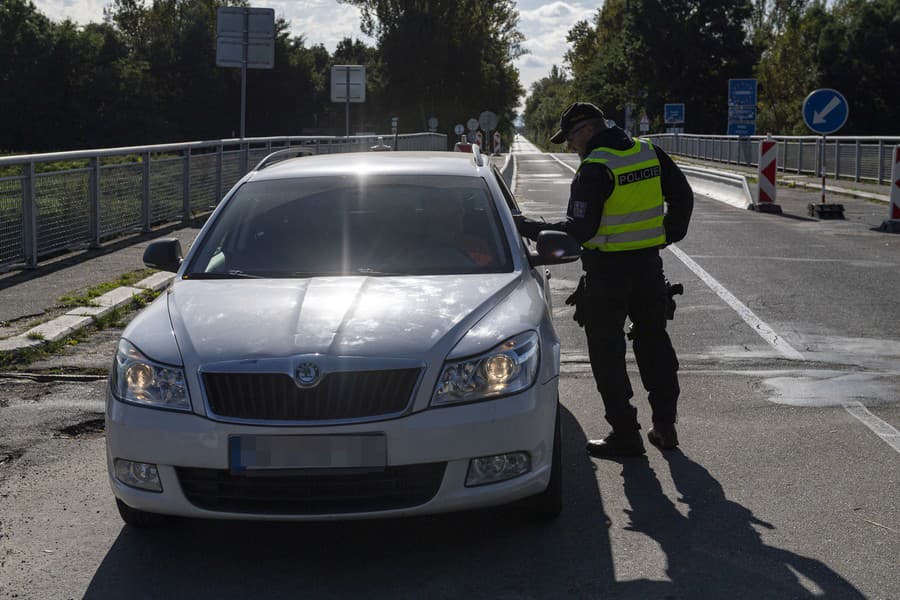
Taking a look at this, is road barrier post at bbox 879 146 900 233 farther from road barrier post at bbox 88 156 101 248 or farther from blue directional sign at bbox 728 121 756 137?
blue directional sign at bbox 728 121 756 137

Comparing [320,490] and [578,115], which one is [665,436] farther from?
[320,490]

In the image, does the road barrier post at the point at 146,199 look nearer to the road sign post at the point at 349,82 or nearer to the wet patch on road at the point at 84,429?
the wet patch on road at the point at 84,429

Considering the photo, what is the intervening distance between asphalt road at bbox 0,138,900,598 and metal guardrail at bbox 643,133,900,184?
15.8m

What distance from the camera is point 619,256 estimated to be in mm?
5910

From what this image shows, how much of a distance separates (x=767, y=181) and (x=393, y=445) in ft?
65.5

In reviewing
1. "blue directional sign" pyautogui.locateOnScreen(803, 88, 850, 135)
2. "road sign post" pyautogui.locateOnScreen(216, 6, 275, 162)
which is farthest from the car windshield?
"blue directional sign" pyautogui.locateOnScreen(803, 88, 850, 135)

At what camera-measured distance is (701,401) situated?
23.3 ft

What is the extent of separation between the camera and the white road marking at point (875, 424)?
6.12 metres

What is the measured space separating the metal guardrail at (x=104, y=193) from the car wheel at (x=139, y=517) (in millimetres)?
7972

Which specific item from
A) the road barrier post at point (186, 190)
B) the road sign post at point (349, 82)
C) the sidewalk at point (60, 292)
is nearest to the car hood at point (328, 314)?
the sidewalk at point (60, 292)

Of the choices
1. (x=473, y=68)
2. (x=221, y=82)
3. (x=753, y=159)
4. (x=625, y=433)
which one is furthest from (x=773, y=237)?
(x=221, y=82)

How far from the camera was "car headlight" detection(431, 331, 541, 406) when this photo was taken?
4.35 m

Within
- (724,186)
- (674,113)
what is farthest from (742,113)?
(674,113)

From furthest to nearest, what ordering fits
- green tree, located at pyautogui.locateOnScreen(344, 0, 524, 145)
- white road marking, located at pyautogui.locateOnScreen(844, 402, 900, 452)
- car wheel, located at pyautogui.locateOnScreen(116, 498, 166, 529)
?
green tree, located at pyautogui.locateOnScreen(344, 0, 524, 145) → white road marking, located at pyautogui.locateOnScreen(844, 402, 900, 452) → car wheel, located at pyautogui.locateOnScreen(116, 498, 166, 529)
